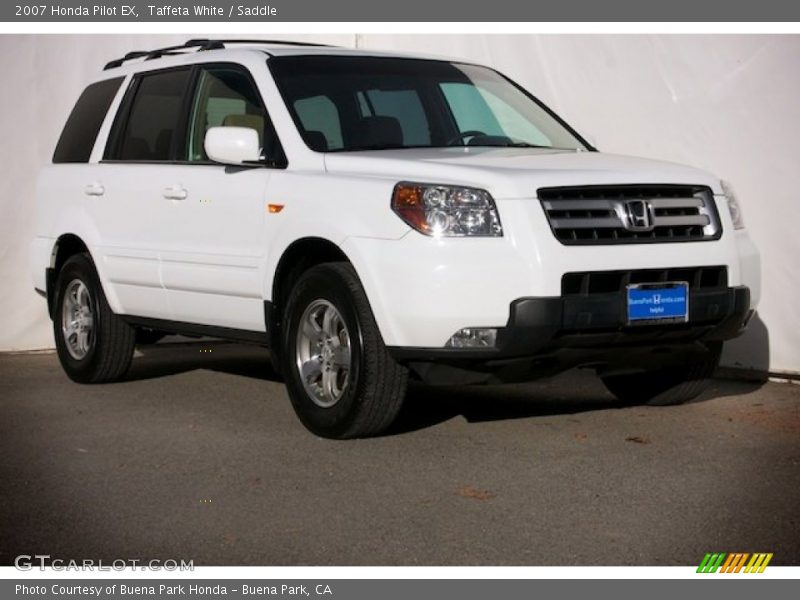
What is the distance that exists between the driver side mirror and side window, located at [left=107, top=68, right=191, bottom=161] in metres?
1.11

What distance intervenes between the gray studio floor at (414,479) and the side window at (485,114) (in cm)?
154

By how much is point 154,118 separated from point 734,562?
5.25 meters

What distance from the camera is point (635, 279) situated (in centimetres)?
704

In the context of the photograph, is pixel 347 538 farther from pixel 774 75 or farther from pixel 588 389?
pixel 774 75

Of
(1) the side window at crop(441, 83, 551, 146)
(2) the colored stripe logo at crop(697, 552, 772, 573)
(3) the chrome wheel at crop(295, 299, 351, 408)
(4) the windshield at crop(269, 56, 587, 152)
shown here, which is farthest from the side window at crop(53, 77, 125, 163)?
(2) the colored stripe logo at crop(697, 552, 772, 573)

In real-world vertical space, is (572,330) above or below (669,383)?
above

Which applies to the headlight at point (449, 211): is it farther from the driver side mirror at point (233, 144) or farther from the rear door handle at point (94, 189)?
the rear door handle at point (94, 189)

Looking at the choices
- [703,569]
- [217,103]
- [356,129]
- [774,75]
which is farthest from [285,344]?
[774,75]

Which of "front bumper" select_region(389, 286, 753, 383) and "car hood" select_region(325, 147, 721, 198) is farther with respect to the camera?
"car hood" select_region(325, 147, 721, 198)

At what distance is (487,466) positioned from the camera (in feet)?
22.3

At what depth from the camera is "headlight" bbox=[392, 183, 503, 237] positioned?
6781 millimetres

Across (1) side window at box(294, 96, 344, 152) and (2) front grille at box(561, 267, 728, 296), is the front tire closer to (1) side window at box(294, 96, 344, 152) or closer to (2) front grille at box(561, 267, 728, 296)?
(1) side window at box(294, 96, 344, 152)

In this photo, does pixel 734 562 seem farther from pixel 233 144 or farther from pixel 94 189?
pixel 94 189

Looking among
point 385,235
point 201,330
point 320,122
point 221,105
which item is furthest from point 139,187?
point 385,235
